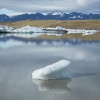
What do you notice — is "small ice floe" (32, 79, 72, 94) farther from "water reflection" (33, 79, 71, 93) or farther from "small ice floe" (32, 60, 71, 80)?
"small ice floe" (32, 60, 71, 80)

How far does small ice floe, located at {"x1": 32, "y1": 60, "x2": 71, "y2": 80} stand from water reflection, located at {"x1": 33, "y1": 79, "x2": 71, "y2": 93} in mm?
223

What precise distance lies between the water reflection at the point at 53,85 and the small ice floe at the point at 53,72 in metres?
0.22

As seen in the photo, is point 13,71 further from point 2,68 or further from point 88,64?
point 88,64

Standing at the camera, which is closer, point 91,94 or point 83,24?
point 91,94

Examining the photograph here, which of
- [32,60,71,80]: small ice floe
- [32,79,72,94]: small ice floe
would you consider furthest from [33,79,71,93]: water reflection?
[32,60,71,80]: small ice floe

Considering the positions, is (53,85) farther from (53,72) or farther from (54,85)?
(53,72)

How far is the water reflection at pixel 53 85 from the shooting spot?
6750 mm

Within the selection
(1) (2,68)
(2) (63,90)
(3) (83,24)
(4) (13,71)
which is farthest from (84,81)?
(3) (83,24)

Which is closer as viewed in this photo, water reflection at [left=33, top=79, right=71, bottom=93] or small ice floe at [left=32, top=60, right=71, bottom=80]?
water reflection at [left=33, top=79, right=71, bottom=93]

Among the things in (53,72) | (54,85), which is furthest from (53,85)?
(53,72)

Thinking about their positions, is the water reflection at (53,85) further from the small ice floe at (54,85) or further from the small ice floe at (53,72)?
the small ice floe at (53,72)

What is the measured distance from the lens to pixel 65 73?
26.1ft

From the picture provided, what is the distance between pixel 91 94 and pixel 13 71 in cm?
357

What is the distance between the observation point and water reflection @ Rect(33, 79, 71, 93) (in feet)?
22.1
